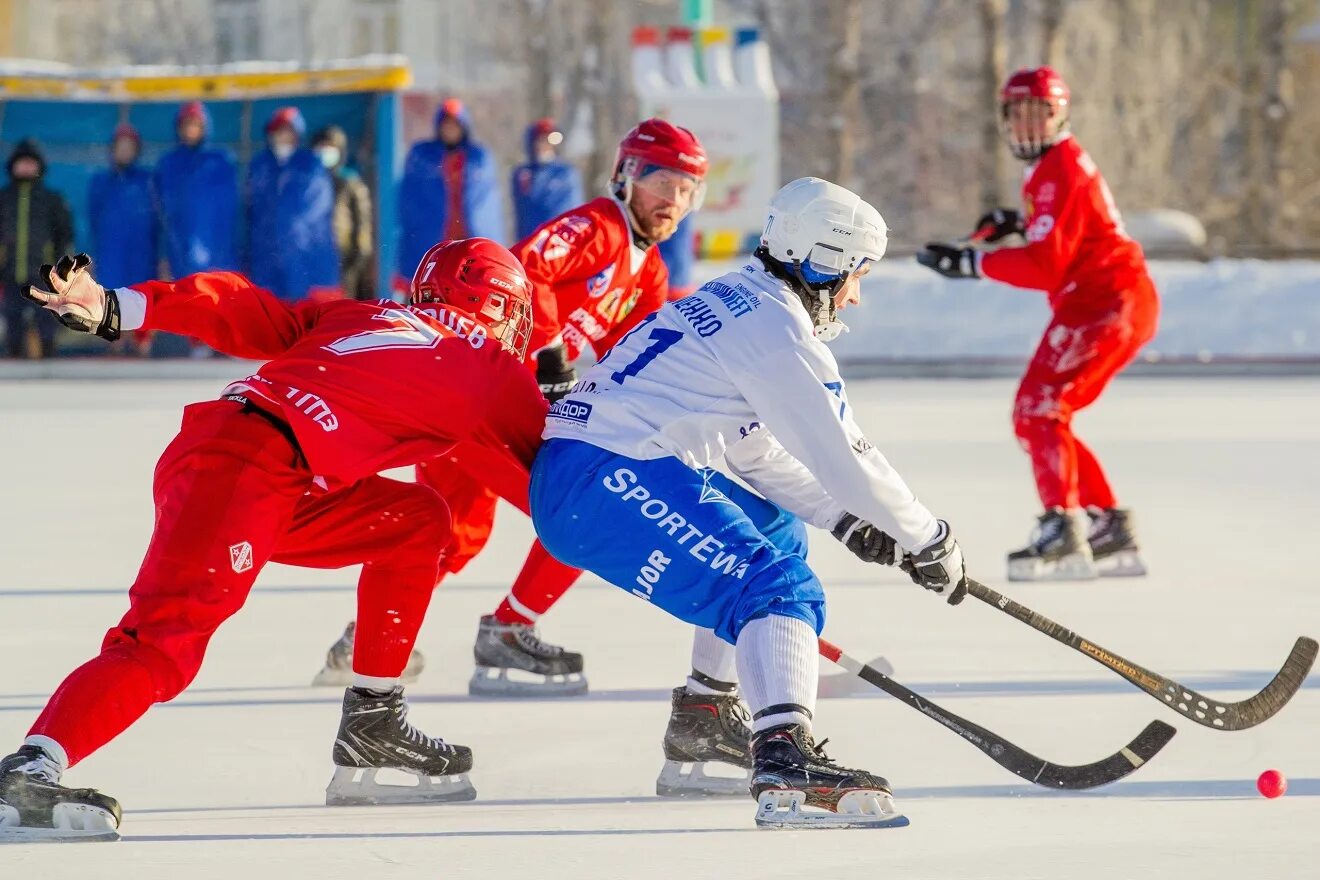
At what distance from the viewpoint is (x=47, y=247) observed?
47.1 feet

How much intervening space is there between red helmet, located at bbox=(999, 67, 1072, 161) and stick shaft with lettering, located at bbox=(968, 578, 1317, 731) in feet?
9.17

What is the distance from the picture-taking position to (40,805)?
3434 mm

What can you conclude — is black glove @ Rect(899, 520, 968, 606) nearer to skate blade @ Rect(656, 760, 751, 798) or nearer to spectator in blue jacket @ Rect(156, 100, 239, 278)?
skate blade @ Rect(656, 760, 751, 798)

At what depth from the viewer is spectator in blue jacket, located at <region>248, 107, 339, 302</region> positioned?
544 inches

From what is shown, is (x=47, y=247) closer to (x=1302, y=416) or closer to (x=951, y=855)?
(x=1302, y=416)

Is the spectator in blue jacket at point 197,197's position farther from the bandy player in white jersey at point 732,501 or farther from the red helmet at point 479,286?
the bandy player in white jersey at point 732,501

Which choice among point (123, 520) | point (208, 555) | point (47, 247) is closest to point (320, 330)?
point (208, 555)

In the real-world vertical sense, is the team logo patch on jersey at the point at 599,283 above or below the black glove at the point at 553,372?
above

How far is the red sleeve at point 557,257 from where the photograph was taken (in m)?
5.14

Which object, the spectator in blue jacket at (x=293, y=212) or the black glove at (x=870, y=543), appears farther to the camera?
the spectator in blue jacket at (x=293, y=212)

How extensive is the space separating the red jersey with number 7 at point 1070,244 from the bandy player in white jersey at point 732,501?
284cm

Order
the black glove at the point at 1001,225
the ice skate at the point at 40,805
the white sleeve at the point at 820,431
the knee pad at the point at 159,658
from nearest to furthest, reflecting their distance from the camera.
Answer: the ice skate at the point at 40,805 < the knee pad at the point at 159,658 < the white sleeve at the point at 820,431 < the black glove at the point at 1001,225

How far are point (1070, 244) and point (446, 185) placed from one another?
22.7 ft

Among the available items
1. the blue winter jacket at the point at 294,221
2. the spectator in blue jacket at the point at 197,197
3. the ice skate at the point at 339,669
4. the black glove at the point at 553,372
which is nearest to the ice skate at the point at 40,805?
the ice skate at the point at 339,669
